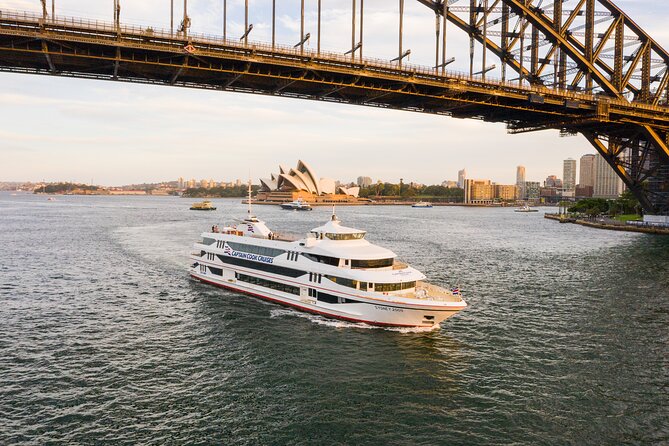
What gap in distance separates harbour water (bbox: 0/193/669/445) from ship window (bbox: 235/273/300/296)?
125cm

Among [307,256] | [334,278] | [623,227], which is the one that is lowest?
[623,227]

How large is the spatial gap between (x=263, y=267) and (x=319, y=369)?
1145 cm

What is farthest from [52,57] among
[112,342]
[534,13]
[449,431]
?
[534,13]

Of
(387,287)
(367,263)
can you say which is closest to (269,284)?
(367,263)

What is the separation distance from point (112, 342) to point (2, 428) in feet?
23.9

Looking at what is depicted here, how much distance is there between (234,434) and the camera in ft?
45.2

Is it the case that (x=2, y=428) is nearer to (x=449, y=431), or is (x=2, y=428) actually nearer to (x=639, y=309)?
(x=449, y=431)

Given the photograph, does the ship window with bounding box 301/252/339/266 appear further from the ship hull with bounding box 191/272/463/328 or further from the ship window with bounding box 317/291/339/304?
the ship hull with bounding box 191/272/463/328

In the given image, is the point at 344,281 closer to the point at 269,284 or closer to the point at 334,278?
the point at 334,278

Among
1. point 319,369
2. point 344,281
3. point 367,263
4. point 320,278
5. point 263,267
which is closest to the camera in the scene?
point 319,369

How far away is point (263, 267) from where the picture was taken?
94.0 ft

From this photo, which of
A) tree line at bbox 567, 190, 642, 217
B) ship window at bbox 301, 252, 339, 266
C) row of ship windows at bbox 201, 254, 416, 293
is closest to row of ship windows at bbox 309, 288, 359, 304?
row of ship windows at bbox 201, 254, 416, 293

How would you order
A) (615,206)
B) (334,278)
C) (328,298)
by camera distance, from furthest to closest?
(615,206)
(328,298)
(334,278)

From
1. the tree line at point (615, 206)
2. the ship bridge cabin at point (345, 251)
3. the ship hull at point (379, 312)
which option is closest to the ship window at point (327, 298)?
the ship hull at point (379, 312)
